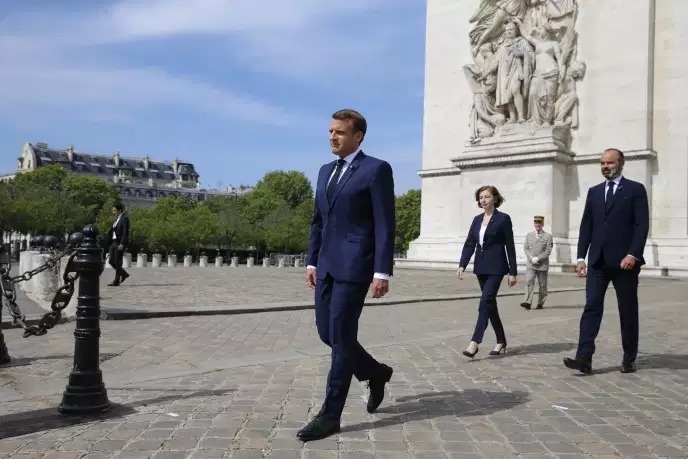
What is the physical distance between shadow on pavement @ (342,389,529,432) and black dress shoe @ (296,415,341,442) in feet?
0.59

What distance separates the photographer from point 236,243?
69.0 metres

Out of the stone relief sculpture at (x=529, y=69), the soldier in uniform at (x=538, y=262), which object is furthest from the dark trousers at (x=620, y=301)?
the stone relief sculpture at (x=529, y=69)

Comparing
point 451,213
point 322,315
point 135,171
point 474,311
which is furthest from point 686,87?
point 135,171

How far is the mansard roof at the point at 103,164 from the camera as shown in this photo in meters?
126

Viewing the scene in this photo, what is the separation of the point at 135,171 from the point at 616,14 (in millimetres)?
129640

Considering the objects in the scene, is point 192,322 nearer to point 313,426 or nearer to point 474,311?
point 474,311

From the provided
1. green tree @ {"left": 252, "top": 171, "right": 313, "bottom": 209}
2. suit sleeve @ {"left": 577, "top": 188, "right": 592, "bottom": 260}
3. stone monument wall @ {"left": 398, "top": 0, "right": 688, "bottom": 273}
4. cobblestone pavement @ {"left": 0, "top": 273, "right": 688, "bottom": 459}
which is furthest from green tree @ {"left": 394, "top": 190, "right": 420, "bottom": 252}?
suit sleeve @ {"left": 577, "top": 188, "right": 592, "bottom": 260}

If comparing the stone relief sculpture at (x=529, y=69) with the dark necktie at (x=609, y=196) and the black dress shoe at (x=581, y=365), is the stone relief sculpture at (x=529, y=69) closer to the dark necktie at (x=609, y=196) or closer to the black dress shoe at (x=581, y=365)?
the dark necktie at (x=609, y=196)

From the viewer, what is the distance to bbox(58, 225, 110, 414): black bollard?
457cm

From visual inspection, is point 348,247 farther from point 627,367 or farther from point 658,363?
point 658,363

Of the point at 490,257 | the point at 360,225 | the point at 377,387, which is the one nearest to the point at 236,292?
the point at 490,257

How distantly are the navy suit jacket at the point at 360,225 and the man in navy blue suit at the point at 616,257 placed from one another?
2878 mm

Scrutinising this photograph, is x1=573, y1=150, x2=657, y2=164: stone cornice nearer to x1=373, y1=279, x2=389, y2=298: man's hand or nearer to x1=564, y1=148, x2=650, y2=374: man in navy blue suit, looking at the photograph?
x1=564, y1=148, x2=650, y2=374: man in navy blue suit

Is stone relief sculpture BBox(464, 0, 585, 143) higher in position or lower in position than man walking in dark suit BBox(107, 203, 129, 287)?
higher
